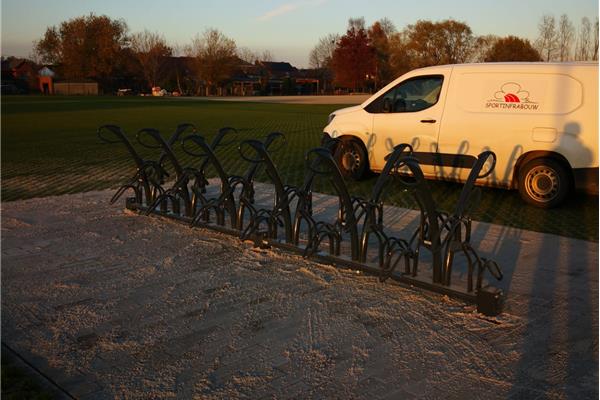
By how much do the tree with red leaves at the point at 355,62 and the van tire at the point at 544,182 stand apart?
76.1 meters

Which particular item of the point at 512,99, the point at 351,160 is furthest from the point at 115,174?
the point at 512,99

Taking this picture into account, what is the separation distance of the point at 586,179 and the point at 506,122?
4.17 feet

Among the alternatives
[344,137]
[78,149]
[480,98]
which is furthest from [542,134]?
[78,149]

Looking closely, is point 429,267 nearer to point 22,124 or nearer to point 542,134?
point 542,134

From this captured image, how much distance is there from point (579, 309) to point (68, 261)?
4.43 m

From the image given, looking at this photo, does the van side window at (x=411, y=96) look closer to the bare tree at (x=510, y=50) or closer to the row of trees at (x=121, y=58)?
the bare tree at (x=510, y=50)

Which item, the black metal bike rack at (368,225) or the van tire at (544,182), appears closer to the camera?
the black metal bike rack at (368,225)

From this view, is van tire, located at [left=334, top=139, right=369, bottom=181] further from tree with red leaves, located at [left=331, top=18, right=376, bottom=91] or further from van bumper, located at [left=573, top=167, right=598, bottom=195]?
tree with red leaves, located at [left=331, top=18, right=376, bottom=91]

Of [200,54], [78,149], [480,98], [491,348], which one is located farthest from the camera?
[200,54]

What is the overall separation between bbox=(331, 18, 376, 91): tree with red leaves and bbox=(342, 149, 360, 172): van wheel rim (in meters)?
74.3

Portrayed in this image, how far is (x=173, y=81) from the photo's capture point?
8981 centimetres

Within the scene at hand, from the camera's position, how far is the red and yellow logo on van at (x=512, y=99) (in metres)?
8.05

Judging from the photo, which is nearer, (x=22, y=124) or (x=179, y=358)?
(x=179, y=358)

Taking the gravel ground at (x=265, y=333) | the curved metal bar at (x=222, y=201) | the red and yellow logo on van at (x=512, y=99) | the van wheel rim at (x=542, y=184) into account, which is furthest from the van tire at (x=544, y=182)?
the curved metal bar at (x=222, y=201)
